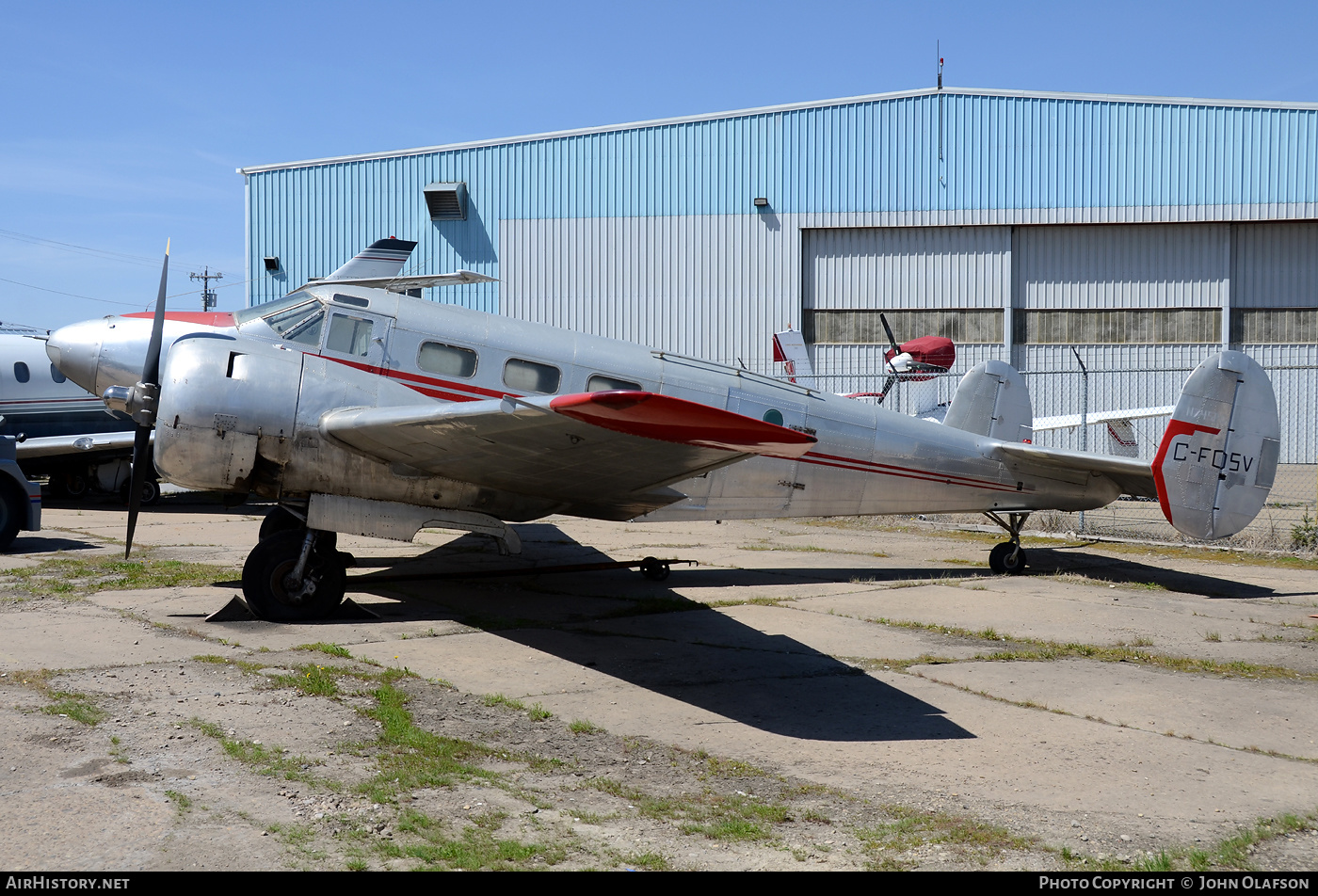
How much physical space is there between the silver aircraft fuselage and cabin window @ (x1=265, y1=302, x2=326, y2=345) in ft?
0.05

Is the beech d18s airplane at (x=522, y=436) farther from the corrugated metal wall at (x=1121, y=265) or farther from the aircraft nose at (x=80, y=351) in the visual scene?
the corrugated metal wall at (x=1121, y=265)

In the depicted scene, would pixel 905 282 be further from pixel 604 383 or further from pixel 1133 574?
pixel 604 383

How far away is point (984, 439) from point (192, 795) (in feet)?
32.3

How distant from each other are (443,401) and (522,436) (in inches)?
108

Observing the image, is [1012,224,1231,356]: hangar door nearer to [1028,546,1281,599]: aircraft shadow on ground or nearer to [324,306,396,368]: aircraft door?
[1028,546,1281,599]: aircraft shadow on ground

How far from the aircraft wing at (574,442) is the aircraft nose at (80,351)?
383 cm

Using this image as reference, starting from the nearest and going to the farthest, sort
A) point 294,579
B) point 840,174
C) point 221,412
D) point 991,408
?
1. point 221,412
2. point 294,579
3. point 991,408
4. point 840,174

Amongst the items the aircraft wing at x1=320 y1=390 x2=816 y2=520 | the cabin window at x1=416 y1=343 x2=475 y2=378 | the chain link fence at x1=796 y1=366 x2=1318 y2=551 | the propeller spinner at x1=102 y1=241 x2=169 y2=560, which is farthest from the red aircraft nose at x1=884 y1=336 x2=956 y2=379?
the propeller spinner at x1=102 y1=241 x2=169 y2=560

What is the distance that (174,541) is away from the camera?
1417cm

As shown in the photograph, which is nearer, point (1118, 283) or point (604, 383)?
point (604, 383)

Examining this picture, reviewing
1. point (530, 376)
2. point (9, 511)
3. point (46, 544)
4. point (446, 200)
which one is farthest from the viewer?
point (446, 200)

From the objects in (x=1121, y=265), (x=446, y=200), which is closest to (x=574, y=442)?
(x=446, y=200)

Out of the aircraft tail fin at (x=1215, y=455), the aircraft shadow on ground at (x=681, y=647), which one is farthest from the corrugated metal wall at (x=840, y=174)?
the aircraft shadow on ground at (x=681, y=647)

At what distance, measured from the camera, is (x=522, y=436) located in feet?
22.5
